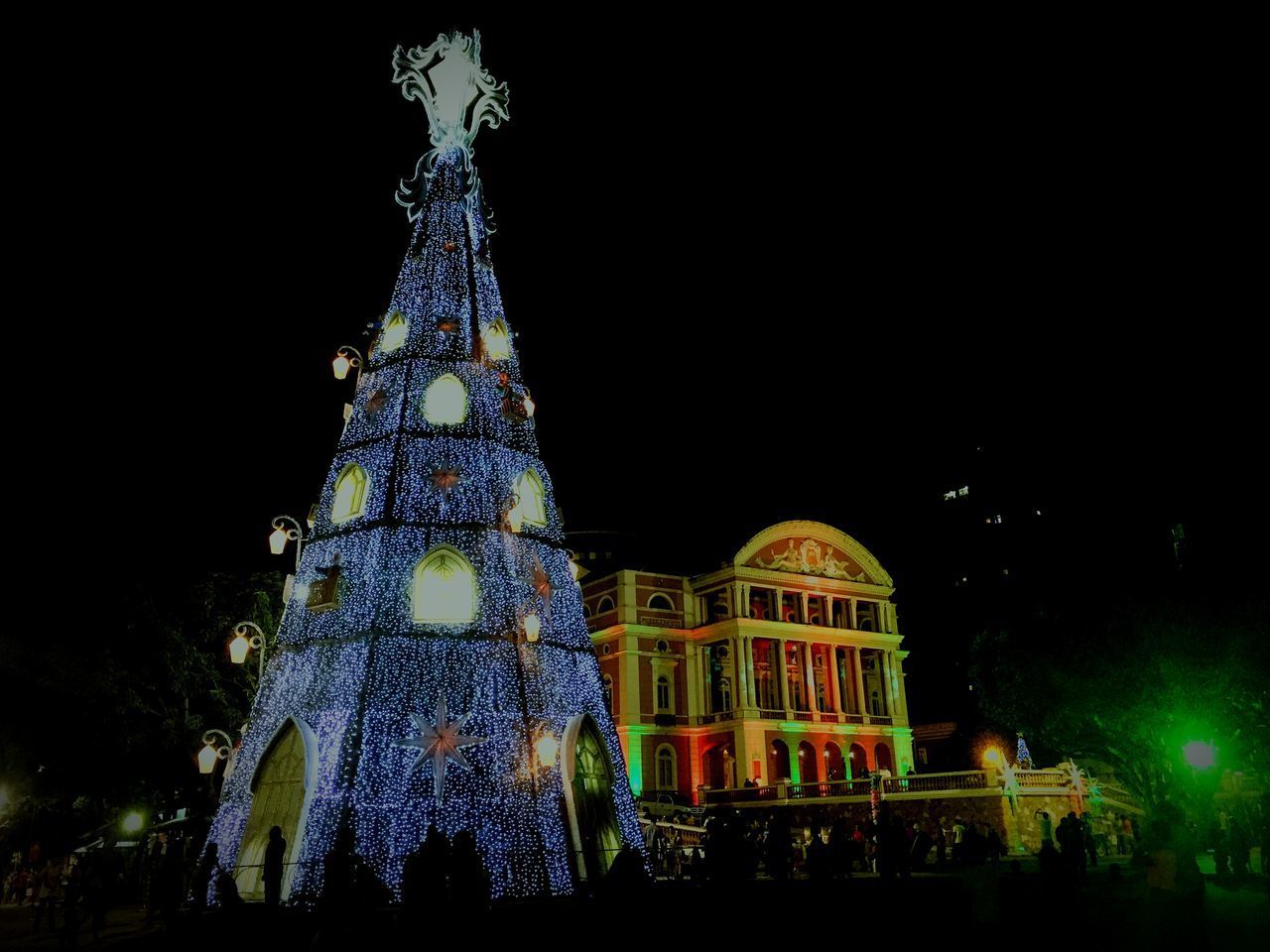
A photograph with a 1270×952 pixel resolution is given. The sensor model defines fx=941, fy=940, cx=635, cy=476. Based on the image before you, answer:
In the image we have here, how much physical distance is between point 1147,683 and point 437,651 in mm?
19108

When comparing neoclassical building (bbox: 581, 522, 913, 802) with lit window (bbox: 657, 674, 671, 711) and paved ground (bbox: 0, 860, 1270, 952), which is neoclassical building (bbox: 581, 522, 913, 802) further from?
paved ground (bbox: 0, 860, 1270, 952)

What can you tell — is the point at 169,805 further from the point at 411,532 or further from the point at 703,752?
the point at 703,752

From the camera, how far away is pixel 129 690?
24391mm

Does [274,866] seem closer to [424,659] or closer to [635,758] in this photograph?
[424,659]

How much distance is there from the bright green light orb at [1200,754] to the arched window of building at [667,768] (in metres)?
26.3

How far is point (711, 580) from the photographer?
4866 cm

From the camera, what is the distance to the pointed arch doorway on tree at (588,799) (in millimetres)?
13422

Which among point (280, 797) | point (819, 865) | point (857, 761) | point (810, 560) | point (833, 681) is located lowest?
point (819, 865)

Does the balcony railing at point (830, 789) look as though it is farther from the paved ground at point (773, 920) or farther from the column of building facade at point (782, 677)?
the paved ground at point (773, 920)

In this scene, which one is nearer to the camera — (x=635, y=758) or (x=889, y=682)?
(x=635, y=758)

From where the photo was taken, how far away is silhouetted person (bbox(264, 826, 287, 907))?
36.8 ft

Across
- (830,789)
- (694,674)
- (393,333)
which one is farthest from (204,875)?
(694,674)

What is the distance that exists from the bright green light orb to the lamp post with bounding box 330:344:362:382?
22.3 meters

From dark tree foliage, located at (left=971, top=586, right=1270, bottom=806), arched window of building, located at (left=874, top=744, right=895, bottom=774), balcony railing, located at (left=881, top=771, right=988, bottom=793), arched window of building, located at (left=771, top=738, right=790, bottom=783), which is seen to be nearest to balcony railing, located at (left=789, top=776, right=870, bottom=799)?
balcony railing, located at (left=881, top=771, right=988, bottom=793)
